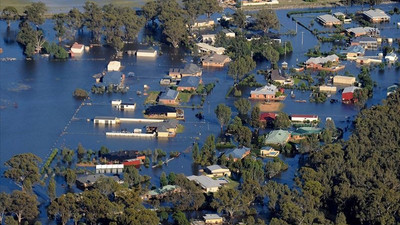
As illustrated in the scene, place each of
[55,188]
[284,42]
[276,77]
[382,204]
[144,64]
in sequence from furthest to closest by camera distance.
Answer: [284,42] → [144,64] → [276,77] → [55,188] → [382,204]

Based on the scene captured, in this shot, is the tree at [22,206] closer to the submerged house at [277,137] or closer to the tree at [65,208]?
the tree at [65,208]

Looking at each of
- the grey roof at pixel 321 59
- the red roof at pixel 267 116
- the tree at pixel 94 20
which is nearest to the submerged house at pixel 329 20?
the grey roof at pixel 321 59

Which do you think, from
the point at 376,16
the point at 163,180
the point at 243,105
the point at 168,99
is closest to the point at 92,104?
the point at 168,99

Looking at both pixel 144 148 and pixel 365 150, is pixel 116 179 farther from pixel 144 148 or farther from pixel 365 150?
pixel 365 150

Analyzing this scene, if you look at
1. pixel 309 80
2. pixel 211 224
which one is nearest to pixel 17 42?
pixel 309 80

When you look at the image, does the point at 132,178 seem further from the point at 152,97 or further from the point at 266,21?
the point at 266,21

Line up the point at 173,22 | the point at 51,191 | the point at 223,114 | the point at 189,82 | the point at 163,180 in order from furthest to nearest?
the point at 173,22, the point at 189,82, the point at 223,114, the point at 163,180, the point at 51,191

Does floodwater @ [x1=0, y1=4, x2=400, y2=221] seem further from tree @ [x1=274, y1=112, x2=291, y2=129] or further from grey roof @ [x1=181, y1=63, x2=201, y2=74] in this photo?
tree @ [x1=274, y1=112, x2=291, y2=129]
